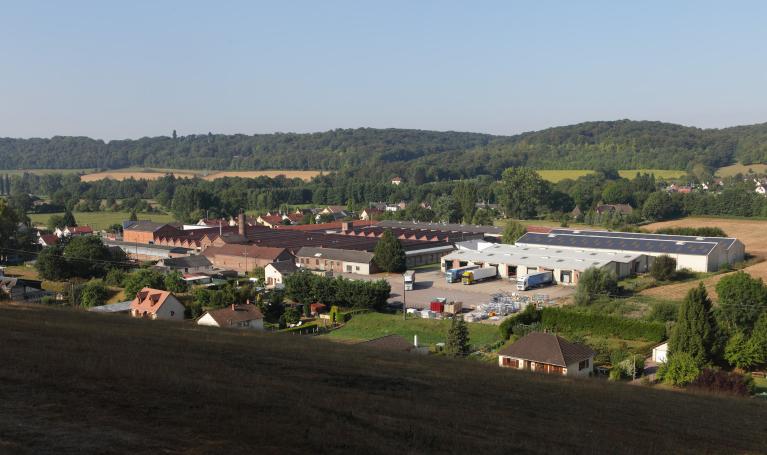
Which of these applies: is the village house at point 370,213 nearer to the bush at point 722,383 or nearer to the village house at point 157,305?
the village house at point 157,305

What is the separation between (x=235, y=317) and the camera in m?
24.9

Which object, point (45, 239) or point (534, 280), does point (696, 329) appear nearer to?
point (534, 280)

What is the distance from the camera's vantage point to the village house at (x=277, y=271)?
37.2 m

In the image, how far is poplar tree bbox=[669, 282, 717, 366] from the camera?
2005 centimetres

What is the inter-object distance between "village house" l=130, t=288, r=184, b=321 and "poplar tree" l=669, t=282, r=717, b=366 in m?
18.3

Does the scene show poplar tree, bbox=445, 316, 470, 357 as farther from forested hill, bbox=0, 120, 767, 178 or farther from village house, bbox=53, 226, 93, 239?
forested hill, bbox=0, 120, 767, 178

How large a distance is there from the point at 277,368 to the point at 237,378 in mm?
1400

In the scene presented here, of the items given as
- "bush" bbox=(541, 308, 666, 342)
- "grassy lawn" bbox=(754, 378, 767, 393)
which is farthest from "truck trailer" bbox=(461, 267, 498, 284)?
"grassy lawn" bbox=(754, 378, 767, 393)

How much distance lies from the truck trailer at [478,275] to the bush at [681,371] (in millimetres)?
19195

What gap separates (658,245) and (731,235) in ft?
64.2

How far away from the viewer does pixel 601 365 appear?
2162 centimetres

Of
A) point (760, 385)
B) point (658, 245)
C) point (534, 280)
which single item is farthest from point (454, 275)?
point (760, 385)

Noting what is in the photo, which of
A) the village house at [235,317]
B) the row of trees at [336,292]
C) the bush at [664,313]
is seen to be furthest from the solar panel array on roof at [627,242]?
the village house at [235,317]

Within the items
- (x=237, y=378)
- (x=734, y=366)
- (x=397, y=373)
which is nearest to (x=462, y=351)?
(x=734, y=366)
